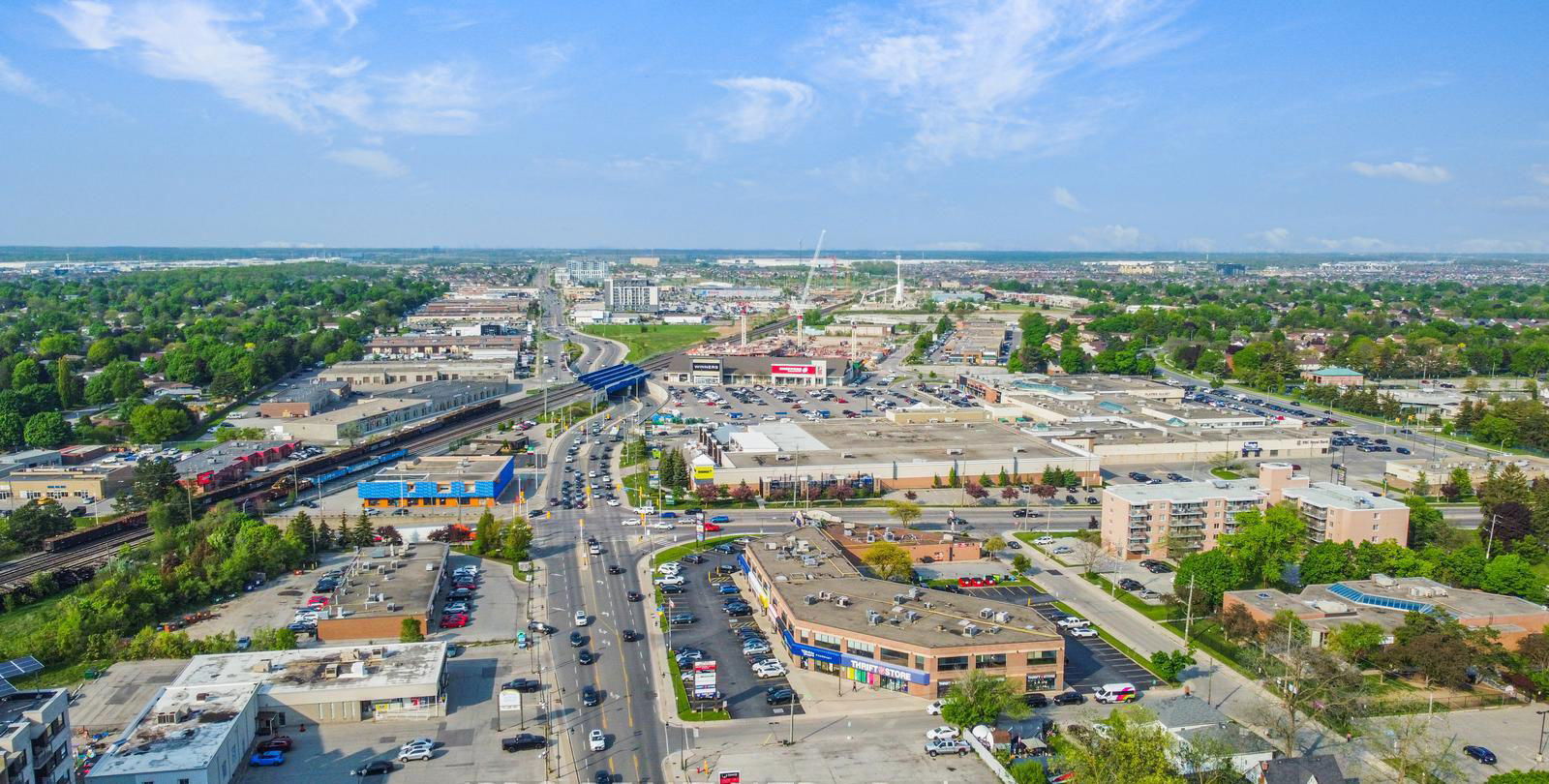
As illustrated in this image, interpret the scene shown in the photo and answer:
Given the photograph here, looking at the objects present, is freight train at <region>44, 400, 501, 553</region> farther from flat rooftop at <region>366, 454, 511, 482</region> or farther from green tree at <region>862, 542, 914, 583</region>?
green tree at <region>862, 542, 914, 583</region>

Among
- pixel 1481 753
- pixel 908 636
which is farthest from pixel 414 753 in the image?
pixel 1481 753

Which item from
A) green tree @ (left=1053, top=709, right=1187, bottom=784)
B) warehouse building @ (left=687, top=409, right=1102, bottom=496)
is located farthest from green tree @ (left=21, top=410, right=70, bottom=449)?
green tree @ (left=1053, top=709, right=1187, bottom=784)

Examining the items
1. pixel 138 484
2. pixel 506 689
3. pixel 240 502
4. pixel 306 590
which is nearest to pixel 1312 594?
pixel 506 689

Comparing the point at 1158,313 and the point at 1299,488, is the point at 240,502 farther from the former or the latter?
the point at 1158,313

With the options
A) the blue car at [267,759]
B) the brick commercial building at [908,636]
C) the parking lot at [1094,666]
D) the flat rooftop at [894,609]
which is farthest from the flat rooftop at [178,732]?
the parking lot at [1094,666]

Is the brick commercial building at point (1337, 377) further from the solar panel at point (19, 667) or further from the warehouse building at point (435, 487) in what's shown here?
the solar panel at point (19, 667)

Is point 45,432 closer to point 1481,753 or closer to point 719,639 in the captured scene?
point 719,639
